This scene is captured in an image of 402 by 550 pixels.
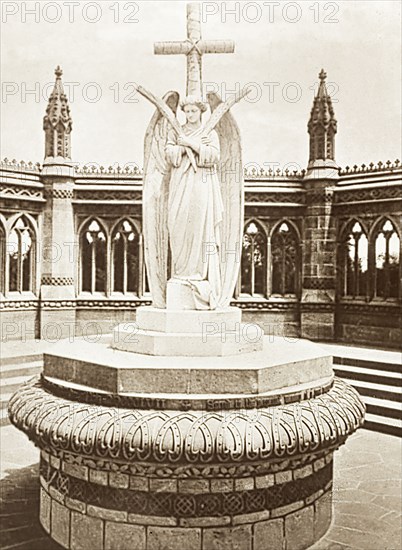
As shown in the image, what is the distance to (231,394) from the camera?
4223 millimetres

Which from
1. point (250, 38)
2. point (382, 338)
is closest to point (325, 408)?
point (382, 338)

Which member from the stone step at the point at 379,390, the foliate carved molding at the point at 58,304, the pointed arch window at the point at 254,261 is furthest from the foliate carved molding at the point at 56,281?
the stone step at the point at 379,390

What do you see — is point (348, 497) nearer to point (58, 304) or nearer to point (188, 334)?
point (188, 334)

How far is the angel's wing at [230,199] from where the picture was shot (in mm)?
5375

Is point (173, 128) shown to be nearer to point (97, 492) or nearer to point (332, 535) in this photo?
point (97, 492)

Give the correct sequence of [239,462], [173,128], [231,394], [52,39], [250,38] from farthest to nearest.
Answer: [52,39], [250,38], [173,128], [231,394], [239,462]

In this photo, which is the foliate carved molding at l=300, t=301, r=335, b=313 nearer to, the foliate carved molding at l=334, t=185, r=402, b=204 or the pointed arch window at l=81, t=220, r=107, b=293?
the foliate carved molding at l=334, t=185, r=402, b=204

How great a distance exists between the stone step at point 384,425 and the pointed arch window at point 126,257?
7582mm

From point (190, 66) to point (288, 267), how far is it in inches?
397

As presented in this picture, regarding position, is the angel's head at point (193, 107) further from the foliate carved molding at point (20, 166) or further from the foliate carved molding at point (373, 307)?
the foliate carved molding at point (20, 166)

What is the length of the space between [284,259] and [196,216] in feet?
32.9

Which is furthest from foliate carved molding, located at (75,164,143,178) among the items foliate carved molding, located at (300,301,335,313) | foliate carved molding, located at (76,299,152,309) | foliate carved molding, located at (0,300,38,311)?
foliate carved molding, located at (300,301,335,313)

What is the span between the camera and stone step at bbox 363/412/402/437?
324 inches

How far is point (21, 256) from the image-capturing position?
46.7 ft
